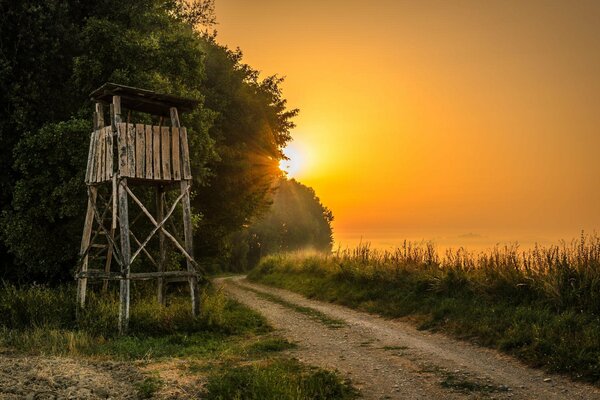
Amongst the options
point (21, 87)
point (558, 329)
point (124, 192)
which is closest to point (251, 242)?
point (21, 87)

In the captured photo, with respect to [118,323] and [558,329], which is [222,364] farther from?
[558,329]

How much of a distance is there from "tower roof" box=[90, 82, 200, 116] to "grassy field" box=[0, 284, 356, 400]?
5.83 m

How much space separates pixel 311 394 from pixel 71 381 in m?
3.85

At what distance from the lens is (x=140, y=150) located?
14.5 meters

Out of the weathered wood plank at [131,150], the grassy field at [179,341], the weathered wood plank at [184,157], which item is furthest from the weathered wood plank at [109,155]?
the grassy field at [179,341]

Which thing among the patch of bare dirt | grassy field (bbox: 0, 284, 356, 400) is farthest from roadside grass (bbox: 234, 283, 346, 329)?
the patch of bare dirt

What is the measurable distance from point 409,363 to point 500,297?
15.3ft

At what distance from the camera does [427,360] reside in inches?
403

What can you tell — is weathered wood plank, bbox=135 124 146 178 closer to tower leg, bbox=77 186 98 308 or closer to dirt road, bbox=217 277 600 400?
tower leg, bbox=77 186 98 308

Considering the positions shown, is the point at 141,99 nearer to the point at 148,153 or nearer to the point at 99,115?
the point at 99,115

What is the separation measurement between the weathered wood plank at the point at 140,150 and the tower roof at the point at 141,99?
38.9 inches

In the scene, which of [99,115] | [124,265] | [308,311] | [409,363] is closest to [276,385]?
[409,363]

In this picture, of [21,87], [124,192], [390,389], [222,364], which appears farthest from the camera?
[21,87]

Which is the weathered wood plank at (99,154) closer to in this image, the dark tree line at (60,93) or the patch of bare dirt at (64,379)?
the dark tree line at (60,93)
